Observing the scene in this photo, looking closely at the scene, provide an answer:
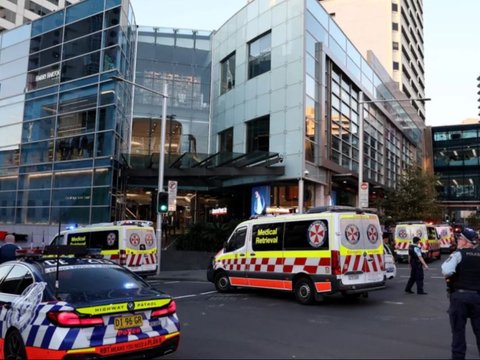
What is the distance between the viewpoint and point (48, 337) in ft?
17.3

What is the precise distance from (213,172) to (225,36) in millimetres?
12856

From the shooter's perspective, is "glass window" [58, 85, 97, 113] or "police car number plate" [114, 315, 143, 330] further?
"glass window" [58, 85, 97, 113]

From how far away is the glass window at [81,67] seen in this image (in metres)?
30.6

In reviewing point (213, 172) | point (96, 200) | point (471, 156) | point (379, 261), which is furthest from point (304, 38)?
point (471, 156)

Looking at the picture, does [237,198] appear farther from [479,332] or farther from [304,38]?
[479,332]

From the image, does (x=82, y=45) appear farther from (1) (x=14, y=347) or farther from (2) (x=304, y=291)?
(1) (x=14, y=347)

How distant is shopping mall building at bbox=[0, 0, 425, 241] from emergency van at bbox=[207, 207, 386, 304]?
13.1 metres

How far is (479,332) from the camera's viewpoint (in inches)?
246

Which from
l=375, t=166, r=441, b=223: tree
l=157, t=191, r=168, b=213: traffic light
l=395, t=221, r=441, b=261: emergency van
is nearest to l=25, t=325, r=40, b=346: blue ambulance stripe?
l=157, t=191, r=168, b=213: traffic light

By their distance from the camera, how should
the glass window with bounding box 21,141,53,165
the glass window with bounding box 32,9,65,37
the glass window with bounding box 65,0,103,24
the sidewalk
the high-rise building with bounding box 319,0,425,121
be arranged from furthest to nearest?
1. the high-rise building with bounding box 319,0,425,121
2. the glass window with bounding box 32,9,65,37
3. the glass window with bounding box 21,141,53,165
4. the glass window with bounding box 65,0,103,24
5. the sidewalk

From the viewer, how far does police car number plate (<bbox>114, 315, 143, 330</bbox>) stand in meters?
5.53

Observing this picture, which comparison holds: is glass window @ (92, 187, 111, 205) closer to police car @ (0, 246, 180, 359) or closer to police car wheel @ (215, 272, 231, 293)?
police car wheel @ (215, 272, 231, 293)

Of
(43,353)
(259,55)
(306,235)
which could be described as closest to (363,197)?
(306,235)

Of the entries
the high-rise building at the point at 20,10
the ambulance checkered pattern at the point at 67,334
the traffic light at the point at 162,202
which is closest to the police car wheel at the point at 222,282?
the traffic light at the point at 162,202
